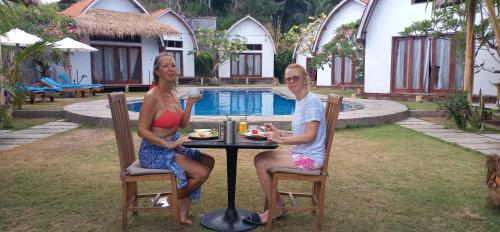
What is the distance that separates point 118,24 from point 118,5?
7.36 ft

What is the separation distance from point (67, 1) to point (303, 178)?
87.1 ft

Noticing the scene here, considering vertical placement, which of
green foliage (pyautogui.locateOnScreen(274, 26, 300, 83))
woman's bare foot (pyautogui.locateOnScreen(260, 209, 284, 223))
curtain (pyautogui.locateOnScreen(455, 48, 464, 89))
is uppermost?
green foliage (pyautogui.locateOnScreen(274, 26, 300, 83))

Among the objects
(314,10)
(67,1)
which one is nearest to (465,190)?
(67,1)

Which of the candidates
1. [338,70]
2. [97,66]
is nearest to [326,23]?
[338,70]

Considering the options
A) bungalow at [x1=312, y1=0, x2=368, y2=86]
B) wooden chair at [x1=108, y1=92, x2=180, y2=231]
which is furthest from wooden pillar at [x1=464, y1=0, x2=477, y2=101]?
bungalow at [x1=312, y1=0, x2=368, y2=86]

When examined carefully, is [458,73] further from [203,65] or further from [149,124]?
[203,65]

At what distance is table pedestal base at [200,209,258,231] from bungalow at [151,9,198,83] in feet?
73.9

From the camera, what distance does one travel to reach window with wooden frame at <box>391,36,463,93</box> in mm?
13734

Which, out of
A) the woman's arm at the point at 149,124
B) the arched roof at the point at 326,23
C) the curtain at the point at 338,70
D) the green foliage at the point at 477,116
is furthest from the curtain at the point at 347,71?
the woman's arm at the point at 149,124

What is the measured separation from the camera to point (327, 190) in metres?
4.49

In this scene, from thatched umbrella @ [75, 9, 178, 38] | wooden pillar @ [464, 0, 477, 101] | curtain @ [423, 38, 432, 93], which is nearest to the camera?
wooden pillar @ [464, 0, 477, 101]

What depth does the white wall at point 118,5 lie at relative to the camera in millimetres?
19495

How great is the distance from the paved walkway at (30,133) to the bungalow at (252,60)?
2018 centimetres

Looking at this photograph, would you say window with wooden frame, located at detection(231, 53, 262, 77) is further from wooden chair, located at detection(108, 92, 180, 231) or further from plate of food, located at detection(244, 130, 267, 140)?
wooden chair, located at detection(108, 92, 180, 231)
